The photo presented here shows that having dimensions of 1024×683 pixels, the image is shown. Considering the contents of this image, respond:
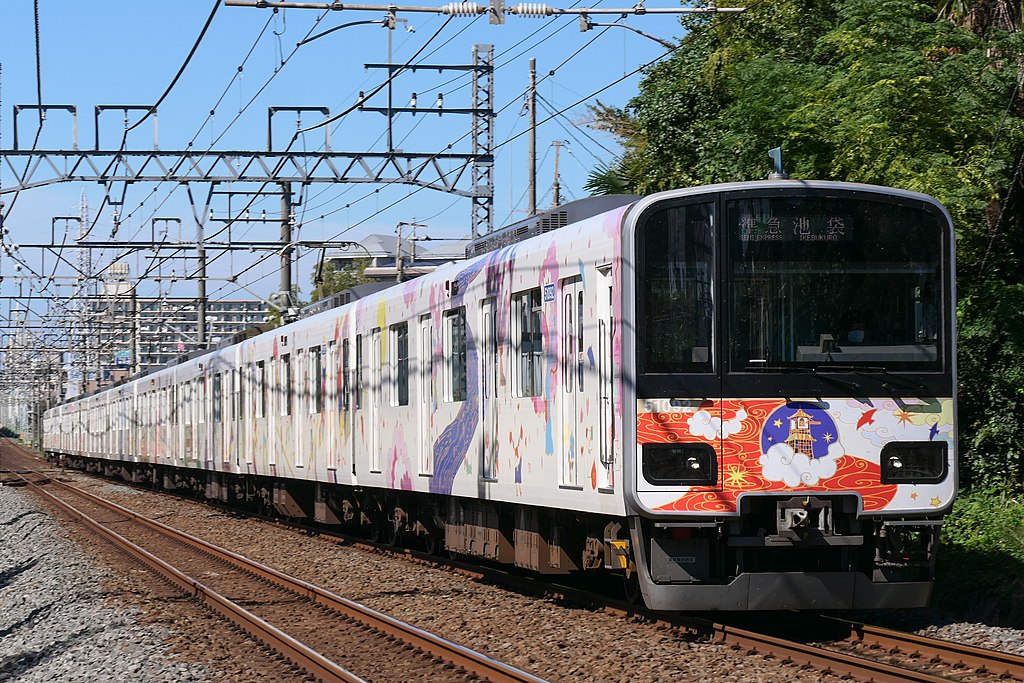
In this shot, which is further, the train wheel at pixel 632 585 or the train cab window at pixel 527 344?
the train cab window at pixel 527 344

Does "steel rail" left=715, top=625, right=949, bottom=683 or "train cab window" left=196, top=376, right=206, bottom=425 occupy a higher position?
"train cab window" left=196, top=376, right=206, bottom=425

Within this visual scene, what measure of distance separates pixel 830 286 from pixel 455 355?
4.74m

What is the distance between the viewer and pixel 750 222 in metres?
9.26

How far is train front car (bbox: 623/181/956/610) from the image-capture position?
9.05 m

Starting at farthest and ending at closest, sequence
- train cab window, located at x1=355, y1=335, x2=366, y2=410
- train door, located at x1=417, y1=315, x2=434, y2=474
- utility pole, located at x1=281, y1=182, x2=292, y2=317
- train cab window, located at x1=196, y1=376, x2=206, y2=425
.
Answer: train cab window, located at x1=196, y1=376, x2=206, y2=425 → utility pole, located at x1=281, y1=182, x2=292, y2=317 → train cab window, located at x1=355, y1=335, x2=366, y2=410 → train door, located at x1=417, y1=315, x2=434, y2=474

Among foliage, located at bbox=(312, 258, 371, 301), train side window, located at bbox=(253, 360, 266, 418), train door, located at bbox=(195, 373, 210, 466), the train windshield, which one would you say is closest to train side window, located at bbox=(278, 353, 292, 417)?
train side window, located at bbox=(253, 360, 266, 418)

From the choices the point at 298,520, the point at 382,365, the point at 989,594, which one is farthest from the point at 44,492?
the point at 989,594

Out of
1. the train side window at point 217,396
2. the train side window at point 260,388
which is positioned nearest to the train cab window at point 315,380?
the train side window at point 260,388

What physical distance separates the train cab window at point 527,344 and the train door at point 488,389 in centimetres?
48

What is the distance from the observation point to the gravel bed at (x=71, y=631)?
977cm

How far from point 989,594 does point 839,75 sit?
574 centimetres

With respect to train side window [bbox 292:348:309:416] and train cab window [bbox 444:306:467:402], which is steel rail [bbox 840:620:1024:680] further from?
train side window [bbox 292:348:309:416]

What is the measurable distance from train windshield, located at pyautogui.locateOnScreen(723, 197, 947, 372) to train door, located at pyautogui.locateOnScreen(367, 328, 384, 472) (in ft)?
24.3

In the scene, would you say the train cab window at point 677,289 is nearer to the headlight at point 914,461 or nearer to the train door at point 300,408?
the headlight at point 914,461
